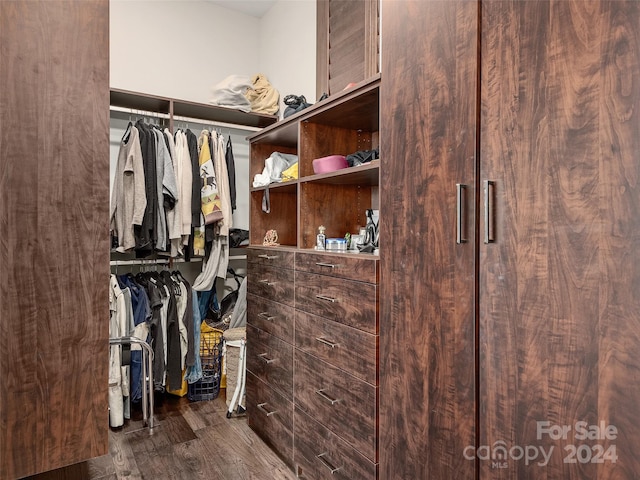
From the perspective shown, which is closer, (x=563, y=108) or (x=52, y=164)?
(x=563, y=108)

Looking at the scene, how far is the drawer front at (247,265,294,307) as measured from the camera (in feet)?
6.66

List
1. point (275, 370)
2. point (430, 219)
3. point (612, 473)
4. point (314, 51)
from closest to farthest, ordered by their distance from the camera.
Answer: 1. point (612, 473)
2. point (430, 219)
3. point (275, 370)
4. point (314, 51)

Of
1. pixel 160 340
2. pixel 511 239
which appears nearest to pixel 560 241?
pixel 511 239

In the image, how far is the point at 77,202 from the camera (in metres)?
1.39

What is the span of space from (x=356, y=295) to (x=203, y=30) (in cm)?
276

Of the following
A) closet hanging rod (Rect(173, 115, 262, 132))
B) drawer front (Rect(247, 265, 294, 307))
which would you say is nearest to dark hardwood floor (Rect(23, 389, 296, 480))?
drawer front (Rect(247, 265, 294, 307))

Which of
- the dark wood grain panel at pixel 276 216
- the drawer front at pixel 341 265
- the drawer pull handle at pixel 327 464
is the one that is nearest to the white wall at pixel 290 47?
the dark wood grain panel at pixel 276 216

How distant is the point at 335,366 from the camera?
1.70 meters

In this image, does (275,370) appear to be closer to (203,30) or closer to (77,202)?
(77,202)

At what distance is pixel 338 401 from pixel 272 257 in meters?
0.81

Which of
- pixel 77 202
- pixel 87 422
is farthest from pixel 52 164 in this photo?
pixel 87 422

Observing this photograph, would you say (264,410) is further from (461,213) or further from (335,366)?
(461,213)

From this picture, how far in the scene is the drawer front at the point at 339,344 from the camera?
151 cm

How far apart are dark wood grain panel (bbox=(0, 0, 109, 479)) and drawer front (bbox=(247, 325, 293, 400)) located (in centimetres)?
83
